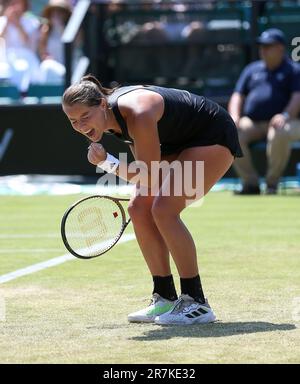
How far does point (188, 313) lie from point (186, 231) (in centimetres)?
47

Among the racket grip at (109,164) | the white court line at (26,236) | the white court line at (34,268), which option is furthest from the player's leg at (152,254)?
the white court line at (26,236)

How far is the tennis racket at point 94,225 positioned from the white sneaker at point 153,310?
436mm

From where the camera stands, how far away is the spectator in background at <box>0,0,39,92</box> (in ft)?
51.4

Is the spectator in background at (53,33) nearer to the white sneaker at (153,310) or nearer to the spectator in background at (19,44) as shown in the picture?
the spectator in background at (19,44)

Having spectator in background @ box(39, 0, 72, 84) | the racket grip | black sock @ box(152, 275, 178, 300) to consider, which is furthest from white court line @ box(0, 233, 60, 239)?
spectator in background @ box(39, 0, 72, 84)

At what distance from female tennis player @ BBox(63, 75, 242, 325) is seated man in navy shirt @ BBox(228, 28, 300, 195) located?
23.5 feet

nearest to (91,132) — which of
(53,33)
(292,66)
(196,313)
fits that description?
(196,313)

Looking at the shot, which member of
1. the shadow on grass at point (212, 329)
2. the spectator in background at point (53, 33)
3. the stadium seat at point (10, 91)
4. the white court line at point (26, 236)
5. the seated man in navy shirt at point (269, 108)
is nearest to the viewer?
the shadow on grass at point (212, 329)

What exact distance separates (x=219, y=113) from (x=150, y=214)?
71 centimetres

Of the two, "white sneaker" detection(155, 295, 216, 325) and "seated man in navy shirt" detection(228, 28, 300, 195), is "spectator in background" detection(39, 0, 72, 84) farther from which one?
"white sneaker" detection(155, 295, 216, 325)

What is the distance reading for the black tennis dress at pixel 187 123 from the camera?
19.5 feet

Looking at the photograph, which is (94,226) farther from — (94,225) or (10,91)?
(10,91)

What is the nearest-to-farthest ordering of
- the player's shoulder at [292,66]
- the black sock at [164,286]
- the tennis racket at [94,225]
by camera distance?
the tennis racket at [94,225], the black sock at [164,286], the player's shoulder at [292,66]

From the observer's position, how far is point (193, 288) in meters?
6.14
